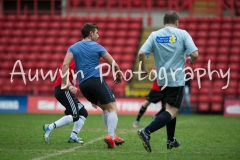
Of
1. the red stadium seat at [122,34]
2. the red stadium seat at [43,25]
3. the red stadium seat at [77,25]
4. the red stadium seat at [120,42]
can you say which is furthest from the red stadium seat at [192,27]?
the red stadium seat at [43,25]

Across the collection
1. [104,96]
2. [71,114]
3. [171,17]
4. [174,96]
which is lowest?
[71,114]

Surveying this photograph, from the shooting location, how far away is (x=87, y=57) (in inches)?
359

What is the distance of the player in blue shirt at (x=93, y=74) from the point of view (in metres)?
9.01

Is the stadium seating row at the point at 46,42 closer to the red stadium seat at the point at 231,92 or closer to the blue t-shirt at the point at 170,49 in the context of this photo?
the red stadium seat at the point at 231,92

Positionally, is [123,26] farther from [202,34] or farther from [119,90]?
[119,90]

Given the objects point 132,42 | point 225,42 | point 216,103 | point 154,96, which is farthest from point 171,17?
point 132,42

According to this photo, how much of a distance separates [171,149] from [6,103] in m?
13.7

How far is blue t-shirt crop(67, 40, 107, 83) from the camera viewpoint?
9.07 metres

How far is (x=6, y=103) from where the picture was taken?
2162 cm

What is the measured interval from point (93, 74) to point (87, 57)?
31 cm

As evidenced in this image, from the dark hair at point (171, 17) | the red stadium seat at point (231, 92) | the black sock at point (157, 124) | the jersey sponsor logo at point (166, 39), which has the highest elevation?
the dark hair at point (171, 17)

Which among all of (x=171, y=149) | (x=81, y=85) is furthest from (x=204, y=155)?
(x=81, y=85)

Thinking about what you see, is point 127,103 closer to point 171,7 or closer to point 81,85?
point 171,7

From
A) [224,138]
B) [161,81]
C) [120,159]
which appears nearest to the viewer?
[120,159]
